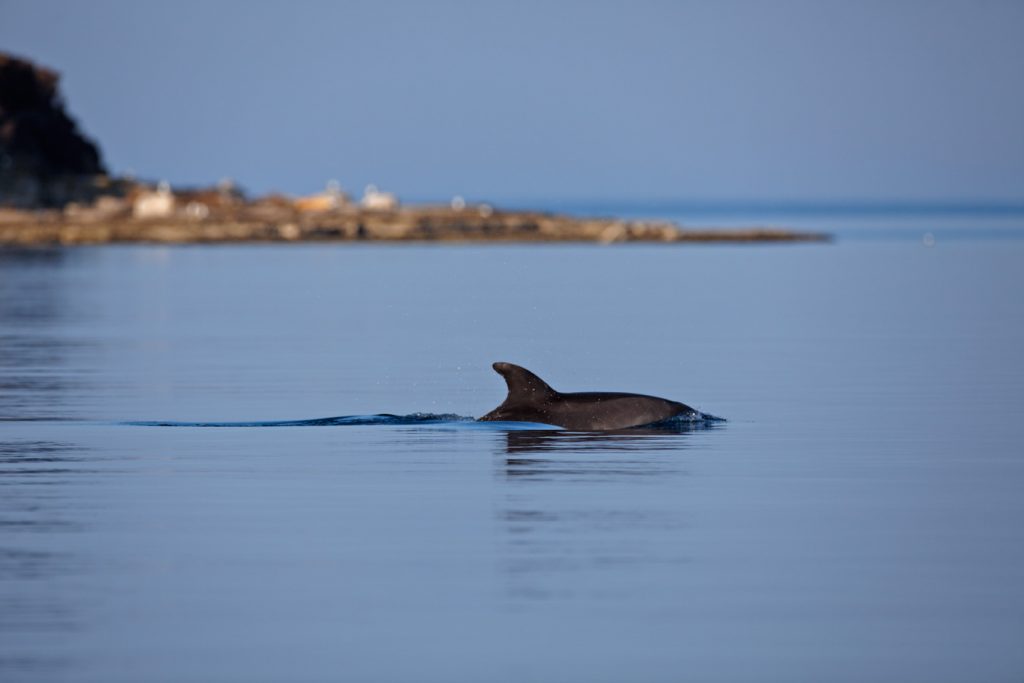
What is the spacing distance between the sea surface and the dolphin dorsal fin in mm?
511

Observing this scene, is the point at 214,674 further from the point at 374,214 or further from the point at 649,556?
the point at 374,214

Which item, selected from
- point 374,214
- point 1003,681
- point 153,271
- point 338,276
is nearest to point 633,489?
point 1003,681

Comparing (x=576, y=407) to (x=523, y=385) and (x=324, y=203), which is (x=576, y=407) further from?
(x=324, y=203)

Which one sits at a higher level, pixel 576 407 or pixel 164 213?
pixel 164 213

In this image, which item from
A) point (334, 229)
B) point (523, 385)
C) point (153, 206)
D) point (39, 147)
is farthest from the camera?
point (39, 147)

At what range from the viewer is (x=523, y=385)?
2572cm

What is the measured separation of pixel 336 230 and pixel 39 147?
145 ft

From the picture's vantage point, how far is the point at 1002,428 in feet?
87.5

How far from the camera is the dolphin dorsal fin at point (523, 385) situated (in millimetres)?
25438

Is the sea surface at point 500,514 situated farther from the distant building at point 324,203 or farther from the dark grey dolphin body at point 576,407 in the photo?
the distant building at point 324,203

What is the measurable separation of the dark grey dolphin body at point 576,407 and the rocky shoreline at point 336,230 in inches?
4416

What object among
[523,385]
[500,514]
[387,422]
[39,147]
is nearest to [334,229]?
[39,147]

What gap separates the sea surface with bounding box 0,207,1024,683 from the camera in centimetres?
1373

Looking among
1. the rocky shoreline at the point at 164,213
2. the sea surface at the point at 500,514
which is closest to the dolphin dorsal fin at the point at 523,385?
the sea surface at the point at 500,514
